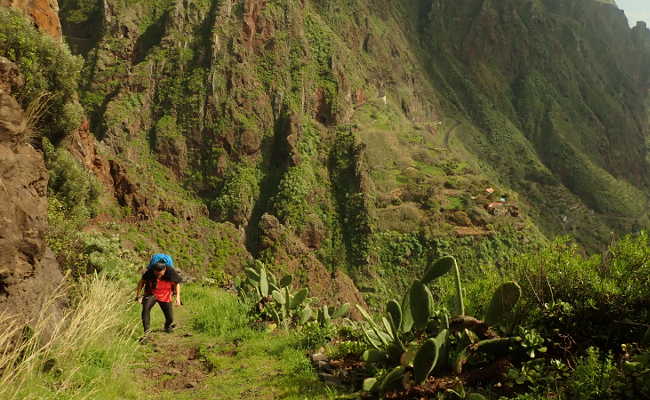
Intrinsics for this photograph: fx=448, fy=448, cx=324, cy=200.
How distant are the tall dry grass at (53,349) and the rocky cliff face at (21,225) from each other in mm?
261

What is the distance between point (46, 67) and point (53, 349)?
11.6m

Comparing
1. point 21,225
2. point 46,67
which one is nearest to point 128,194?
point 46,67

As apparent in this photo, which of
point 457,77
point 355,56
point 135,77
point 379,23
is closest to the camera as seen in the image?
point 135,77

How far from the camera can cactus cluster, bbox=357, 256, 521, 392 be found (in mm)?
4152

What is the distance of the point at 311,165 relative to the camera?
6662 cm

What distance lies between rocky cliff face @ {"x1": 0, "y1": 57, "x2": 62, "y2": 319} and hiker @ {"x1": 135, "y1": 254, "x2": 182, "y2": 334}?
1.55m

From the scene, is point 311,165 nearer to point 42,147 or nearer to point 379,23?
point 42,147

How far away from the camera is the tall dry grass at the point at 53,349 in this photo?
3.86 m

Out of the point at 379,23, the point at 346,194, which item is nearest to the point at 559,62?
the point at 379,23

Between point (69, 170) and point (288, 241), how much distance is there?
40.0 meters

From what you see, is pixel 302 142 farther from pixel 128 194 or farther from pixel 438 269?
pixel 438 269

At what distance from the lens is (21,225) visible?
16.6ft

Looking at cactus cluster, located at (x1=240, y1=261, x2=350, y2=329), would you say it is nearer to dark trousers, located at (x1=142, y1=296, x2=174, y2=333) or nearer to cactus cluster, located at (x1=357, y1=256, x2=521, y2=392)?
dark trousers, located at (x1=142, y1=296, x2=174, y2=333)

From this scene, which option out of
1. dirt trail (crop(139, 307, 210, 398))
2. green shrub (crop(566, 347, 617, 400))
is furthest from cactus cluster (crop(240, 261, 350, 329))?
green shrub (crop(566, 347, 617, 400))
